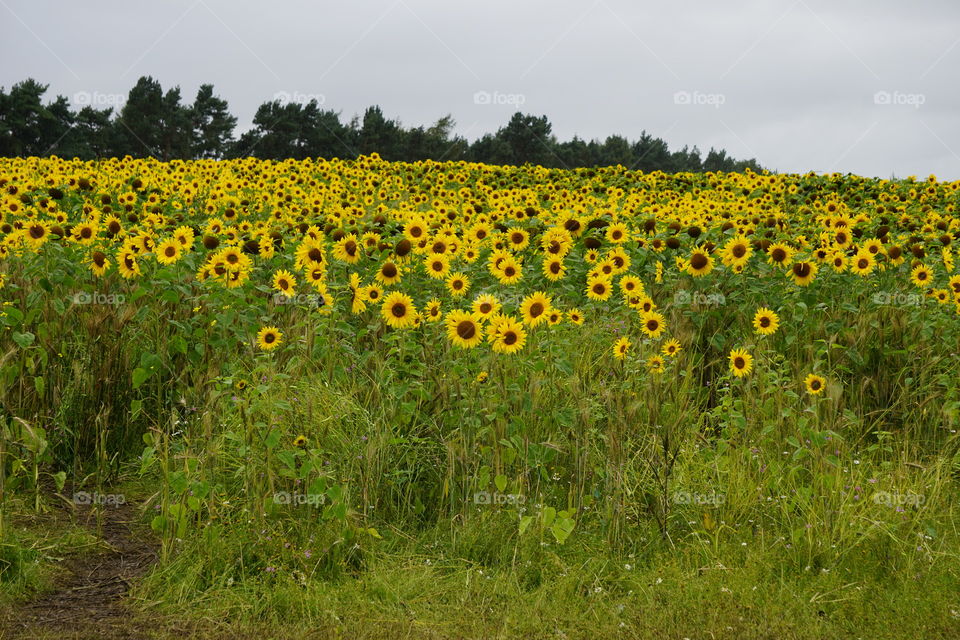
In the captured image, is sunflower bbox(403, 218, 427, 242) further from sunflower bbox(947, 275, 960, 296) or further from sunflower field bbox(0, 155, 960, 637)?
sunflower bbox(947, 275, 960, 296)

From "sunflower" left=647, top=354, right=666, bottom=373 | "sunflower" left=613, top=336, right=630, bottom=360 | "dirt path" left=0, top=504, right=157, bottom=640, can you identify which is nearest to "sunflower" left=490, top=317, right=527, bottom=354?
"sunflower" left=613, top=336, right=630, bottom=360

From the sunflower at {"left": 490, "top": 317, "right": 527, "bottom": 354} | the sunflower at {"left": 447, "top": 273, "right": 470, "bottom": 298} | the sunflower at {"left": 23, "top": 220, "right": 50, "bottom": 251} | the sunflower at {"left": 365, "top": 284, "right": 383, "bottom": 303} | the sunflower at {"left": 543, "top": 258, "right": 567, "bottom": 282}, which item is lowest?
the sunflower at {"left": 490, "top": 317, "right": 527, "bottom": 354}

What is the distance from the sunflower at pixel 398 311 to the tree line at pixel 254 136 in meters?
30.4

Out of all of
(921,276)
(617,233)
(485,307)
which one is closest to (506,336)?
(485,307)

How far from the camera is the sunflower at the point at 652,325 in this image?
5.59 m

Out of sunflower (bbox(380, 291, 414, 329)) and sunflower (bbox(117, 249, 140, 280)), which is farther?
sunflower (bbox(117, 249, 140, 280))

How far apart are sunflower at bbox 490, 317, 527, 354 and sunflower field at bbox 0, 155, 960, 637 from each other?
1 cm

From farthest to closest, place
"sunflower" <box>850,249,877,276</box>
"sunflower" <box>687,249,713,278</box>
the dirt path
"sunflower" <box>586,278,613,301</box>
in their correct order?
"sunflower" <box>850,249,877,276</box>
"sunflower" <box>687,249,713,278</box>
"sunflower" <box>586,278,613,301</box>
the dirt path

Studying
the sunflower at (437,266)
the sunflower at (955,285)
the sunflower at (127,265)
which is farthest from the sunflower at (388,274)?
the sunflower at (955,285)

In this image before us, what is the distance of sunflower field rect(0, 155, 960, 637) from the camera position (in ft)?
12.2

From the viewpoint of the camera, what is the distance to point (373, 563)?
3.78m

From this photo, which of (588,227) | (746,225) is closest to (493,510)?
(588,227)

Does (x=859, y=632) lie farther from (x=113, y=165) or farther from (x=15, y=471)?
(x=113, y=165)

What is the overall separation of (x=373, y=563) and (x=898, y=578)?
92.6 inches
